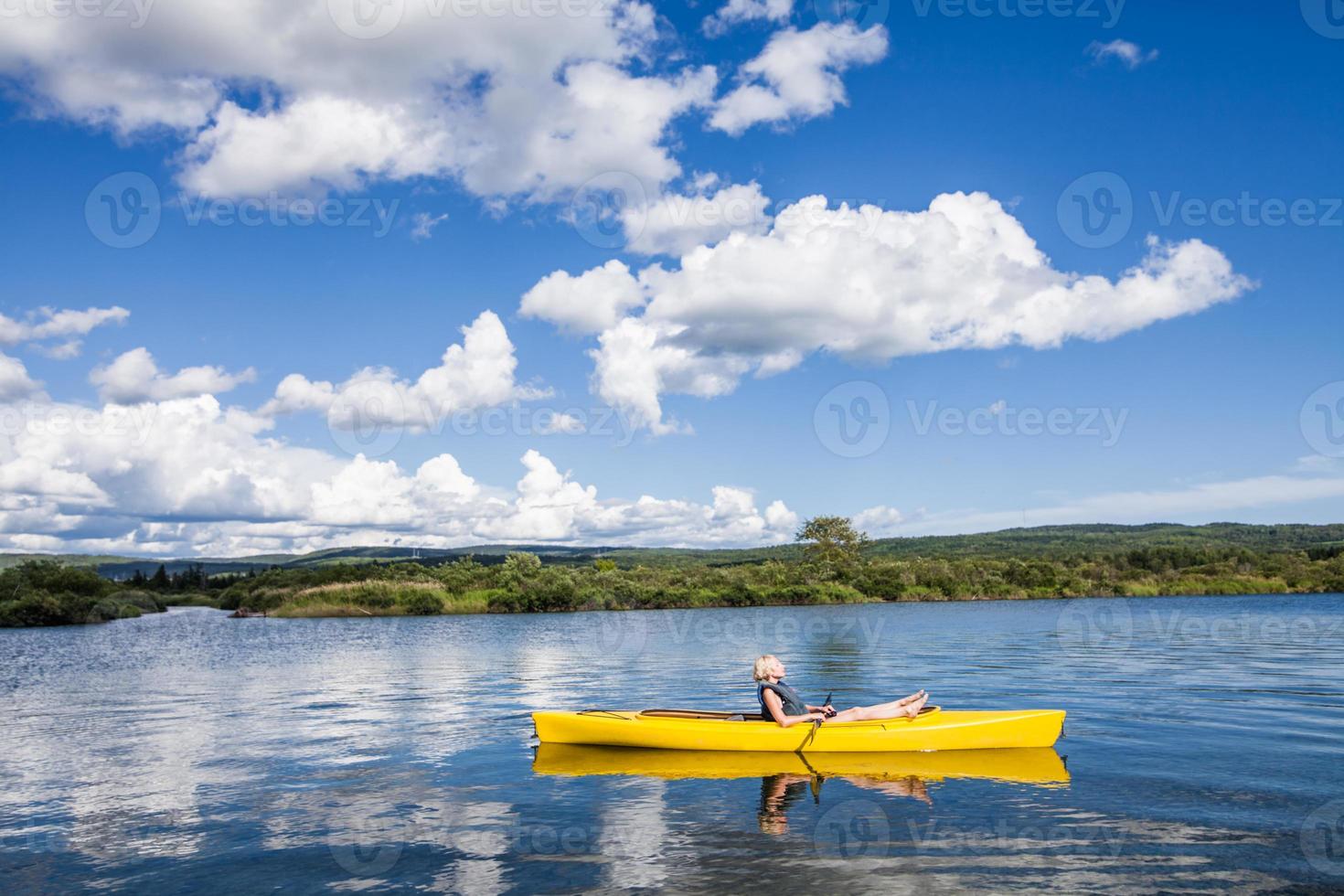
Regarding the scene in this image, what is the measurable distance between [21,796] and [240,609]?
197ft

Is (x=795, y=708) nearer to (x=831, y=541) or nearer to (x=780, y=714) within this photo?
(x=780, y=714)

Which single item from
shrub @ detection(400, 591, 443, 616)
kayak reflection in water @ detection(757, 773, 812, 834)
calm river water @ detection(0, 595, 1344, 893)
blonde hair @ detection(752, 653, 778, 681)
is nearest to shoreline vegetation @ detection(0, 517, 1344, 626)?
shrub @ detection(400, 591, 443, 616)

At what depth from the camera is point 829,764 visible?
1288 cm

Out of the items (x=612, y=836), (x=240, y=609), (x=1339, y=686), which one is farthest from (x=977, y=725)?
(x=240, y=609)

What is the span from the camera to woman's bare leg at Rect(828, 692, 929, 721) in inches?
521

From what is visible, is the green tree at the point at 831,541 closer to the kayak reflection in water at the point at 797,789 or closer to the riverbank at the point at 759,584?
the riverbank at the point at 759,584

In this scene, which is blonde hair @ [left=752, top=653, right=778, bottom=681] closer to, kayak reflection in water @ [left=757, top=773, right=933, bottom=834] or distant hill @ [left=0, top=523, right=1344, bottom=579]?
kayak reflection in water @ [left=757, top=773, right=933, bottom=834]

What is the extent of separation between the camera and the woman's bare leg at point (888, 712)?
521 inches

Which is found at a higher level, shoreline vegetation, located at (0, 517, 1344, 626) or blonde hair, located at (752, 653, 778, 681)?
blonde hair, located at (752, 653, 778, 681)

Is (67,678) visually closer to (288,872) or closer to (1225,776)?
(288,872)

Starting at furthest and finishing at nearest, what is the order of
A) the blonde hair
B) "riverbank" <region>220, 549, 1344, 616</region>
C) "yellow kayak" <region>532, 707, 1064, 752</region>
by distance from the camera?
"riverbank" <region>220, 549, 1344, 616</region> < the blonde hair < "yellow kayak" <region>532, 707, 1064, 752</region>

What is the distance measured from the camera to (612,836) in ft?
31.8

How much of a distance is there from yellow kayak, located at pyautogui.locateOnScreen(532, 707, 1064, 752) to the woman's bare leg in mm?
123

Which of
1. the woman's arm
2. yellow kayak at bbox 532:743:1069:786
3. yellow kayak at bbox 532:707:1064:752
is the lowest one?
yellow kayak at bbox 532:743:1069:786
